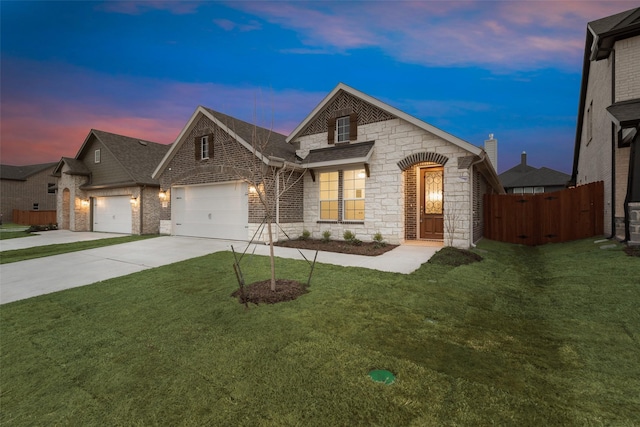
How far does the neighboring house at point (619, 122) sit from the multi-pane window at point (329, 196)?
8528mm

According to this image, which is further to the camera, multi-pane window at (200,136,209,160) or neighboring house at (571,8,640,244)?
multi-pane window at (200,136,209,160)

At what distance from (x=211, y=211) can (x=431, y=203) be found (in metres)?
10.1

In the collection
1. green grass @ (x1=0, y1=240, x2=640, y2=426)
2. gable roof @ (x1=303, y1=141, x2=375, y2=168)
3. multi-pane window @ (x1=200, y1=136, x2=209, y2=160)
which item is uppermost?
multi-pane window @ (x1=200, y1=136, x2=209, y2=160)

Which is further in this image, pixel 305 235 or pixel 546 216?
pixel 305 235

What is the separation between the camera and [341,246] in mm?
10000

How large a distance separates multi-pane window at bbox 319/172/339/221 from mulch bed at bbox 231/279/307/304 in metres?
6.46

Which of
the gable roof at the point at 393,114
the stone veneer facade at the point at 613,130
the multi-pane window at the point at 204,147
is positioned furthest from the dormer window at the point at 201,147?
the stone veneer facade at the point at 613,130

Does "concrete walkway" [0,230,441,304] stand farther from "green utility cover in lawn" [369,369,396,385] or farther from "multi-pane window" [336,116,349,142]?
"multi-pane window" [336,116,349,142]

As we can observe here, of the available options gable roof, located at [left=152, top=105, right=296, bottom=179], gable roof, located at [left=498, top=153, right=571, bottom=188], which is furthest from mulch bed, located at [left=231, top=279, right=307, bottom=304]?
gable roof, located at [left=498, top=153, right=571, bottom=188]

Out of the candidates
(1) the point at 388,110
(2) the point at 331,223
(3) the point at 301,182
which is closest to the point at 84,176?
(3) the point at 301,182

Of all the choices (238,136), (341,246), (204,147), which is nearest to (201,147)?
(204,147)

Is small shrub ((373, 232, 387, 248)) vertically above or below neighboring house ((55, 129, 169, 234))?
below

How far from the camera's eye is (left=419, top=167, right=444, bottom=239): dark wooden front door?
11.0 meters

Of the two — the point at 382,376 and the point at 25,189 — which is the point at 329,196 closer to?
the point at 382,376
